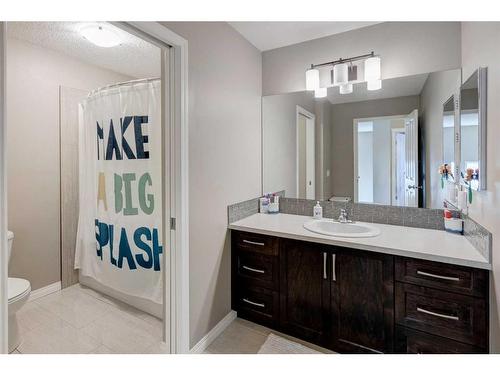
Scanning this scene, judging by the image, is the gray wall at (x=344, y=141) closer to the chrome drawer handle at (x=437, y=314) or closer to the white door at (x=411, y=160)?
the white door at (x=411, y=160)

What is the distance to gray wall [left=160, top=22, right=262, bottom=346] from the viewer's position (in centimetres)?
167

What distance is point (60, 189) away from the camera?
255 cm

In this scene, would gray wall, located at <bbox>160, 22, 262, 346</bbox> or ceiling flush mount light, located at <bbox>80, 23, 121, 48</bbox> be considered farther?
ceiling flush mount light, located at <bbox>80, 23, 121, 48</bbox>

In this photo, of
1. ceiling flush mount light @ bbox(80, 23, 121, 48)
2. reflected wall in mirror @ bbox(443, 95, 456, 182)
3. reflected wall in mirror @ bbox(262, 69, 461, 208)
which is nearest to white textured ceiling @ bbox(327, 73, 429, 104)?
reflected wall in mirror @ bbox(262, 69, 461, 208)

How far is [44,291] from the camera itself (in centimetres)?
241

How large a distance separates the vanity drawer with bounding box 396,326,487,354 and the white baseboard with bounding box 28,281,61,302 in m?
2.88

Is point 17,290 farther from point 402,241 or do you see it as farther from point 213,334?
point 402,241

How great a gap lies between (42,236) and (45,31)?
1.76 meters

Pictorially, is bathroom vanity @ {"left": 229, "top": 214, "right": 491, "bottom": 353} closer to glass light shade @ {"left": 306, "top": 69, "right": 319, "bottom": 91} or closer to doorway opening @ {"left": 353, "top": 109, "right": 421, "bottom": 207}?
doorway opening @ {"left": 353, "top": 109, "right": 421, "bottom": 207}

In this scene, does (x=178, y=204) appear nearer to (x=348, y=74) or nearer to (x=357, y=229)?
(x=357, y=229)

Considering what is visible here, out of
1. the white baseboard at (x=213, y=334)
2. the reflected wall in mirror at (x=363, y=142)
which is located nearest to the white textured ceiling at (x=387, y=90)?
the reflected wall in mirror at (x=363, y=142)

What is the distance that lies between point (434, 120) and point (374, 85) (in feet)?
1.56
